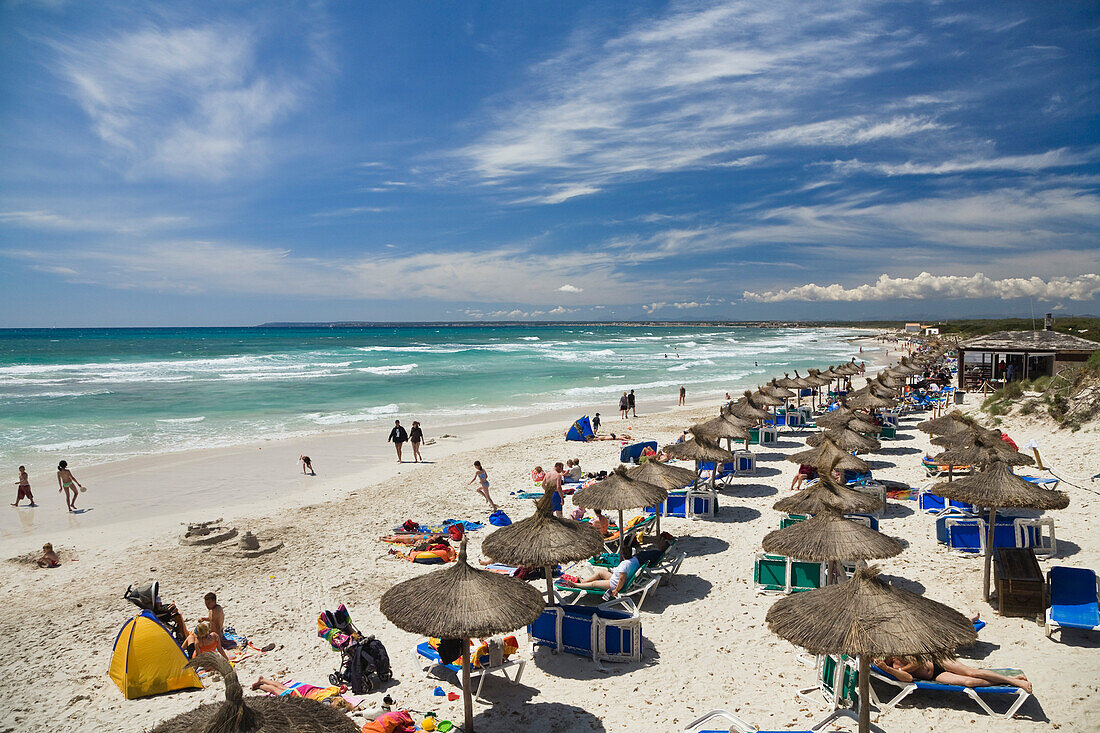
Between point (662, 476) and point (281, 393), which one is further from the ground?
point (662, 476)

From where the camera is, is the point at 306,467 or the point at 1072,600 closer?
the point at 1072,600

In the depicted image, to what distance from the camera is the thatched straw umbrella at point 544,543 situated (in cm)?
675

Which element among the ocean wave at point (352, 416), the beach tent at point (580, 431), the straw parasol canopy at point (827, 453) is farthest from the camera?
the ocean wave at point (352, 416)

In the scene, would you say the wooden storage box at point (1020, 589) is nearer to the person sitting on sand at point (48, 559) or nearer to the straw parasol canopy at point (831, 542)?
the straw parasol canopy at point (831, 542)

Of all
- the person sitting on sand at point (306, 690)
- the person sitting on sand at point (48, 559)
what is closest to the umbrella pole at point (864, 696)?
the person sitting on sand at point (306, 690)

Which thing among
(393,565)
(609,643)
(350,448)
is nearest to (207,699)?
(393,565)

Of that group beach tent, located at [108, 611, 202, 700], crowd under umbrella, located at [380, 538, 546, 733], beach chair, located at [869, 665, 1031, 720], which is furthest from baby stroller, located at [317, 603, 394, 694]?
beach chair, located at [869, 665, 1031, 720]

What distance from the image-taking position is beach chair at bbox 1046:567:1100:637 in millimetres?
6273

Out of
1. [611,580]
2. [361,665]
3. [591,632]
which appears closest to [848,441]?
[611,580]

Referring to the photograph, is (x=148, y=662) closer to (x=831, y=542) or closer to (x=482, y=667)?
(x=482, y=667)

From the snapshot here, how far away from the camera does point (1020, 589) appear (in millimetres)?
6875

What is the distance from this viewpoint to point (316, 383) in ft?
127

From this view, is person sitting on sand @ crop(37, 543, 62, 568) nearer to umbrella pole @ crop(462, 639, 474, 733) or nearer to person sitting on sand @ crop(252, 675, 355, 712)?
person sitting on sand @ crop(252, 675, 355, 712)

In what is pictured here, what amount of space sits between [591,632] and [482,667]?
4.12ft
